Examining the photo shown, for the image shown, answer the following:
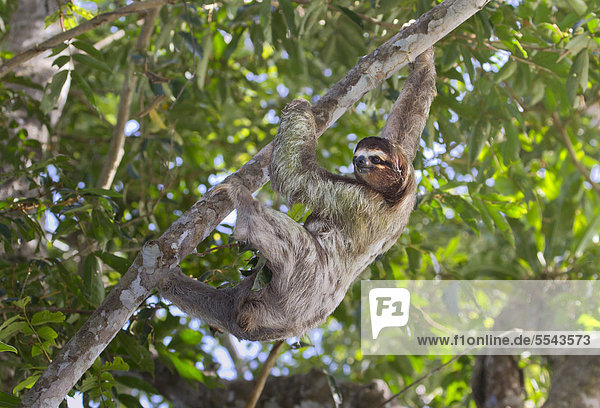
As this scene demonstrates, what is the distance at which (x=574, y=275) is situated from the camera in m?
7.34

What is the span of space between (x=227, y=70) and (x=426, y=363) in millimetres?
5604

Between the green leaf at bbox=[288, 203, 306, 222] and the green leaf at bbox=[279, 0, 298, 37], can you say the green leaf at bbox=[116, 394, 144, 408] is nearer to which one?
the green leaf at bbox=[288, 203, 306, 222]

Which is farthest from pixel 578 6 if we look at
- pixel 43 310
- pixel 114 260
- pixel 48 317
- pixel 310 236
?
pixel 43 310

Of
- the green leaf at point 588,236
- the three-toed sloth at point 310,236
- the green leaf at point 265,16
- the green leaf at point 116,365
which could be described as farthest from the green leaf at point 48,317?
the green leaf at point 588,236

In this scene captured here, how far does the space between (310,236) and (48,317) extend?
1.88 m

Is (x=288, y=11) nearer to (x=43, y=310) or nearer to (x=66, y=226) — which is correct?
(x=66, y=226)

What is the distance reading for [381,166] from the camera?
14.9 ft

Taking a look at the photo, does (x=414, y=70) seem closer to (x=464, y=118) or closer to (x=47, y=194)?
(x=464, y=118)

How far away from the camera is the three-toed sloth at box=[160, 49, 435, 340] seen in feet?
14.6

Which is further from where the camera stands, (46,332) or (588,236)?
(588,236)

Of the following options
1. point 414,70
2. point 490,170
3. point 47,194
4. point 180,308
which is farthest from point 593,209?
point 47,194

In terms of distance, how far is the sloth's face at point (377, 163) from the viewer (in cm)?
455

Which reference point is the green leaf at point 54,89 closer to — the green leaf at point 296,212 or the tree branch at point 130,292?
the tree branch at point 130,292

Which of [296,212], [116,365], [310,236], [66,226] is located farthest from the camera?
[66,226]
